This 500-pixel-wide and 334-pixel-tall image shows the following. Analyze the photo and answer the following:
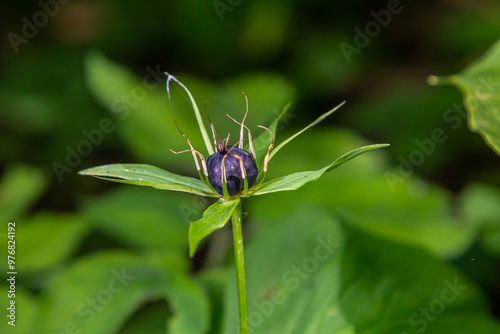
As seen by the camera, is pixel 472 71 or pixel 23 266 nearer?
pixel 472 71

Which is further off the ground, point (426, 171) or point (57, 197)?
point (57, 197)

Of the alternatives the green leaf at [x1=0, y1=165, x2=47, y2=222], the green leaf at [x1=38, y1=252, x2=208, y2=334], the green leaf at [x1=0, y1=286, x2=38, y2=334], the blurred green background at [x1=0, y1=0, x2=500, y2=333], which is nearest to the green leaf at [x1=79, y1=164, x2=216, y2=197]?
the blurred green background at [x1=0, y1=0, x2=500, y2=333]

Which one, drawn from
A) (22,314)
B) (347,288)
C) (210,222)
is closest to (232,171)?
(210,222)

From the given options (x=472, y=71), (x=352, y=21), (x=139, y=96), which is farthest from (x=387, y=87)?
(x=472, y=71)

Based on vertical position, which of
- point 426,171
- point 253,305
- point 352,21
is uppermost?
point 253,305

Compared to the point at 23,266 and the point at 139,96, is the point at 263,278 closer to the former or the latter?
the point at 23,266

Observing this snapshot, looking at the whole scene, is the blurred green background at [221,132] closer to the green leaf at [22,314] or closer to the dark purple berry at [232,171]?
the green leaf at [22,314]

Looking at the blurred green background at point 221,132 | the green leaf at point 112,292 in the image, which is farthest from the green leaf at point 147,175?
the green leaf at point 112,292
